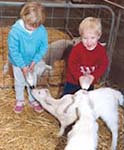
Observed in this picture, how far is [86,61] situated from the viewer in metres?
2.41

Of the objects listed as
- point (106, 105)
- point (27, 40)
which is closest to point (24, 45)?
point (27, 40)

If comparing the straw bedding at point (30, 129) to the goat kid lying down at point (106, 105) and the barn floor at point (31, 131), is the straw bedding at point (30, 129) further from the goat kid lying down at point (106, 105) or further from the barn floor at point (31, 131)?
the goat kid lying down at point (106, 105)

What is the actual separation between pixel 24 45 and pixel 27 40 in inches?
1.9

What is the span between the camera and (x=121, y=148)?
94.0 inches

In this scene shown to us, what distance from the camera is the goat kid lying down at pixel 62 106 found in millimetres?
2148

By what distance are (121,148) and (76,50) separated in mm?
802

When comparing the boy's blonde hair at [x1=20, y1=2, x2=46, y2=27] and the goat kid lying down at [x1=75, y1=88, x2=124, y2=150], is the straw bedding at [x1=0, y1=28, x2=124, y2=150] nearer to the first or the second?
the goat kid lying down at [x1=75, y1=88, x2=124, y2=150]

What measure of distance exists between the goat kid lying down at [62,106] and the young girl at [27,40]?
217 mm

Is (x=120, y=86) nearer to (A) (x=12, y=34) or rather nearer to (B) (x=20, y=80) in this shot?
(B) (x=20, y=80)

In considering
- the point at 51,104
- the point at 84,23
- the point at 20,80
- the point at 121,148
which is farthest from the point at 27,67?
the point at 121,148

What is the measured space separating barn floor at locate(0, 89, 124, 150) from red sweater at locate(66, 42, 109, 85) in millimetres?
476

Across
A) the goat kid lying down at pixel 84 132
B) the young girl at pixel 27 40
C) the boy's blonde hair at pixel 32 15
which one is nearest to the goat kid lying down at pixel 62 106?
the goat kid lying down at pixel 84 132

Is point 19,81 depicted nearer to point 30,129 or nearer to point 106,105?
point 30,129

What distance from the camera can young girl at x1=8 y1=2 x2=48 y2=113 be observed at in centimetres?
236
